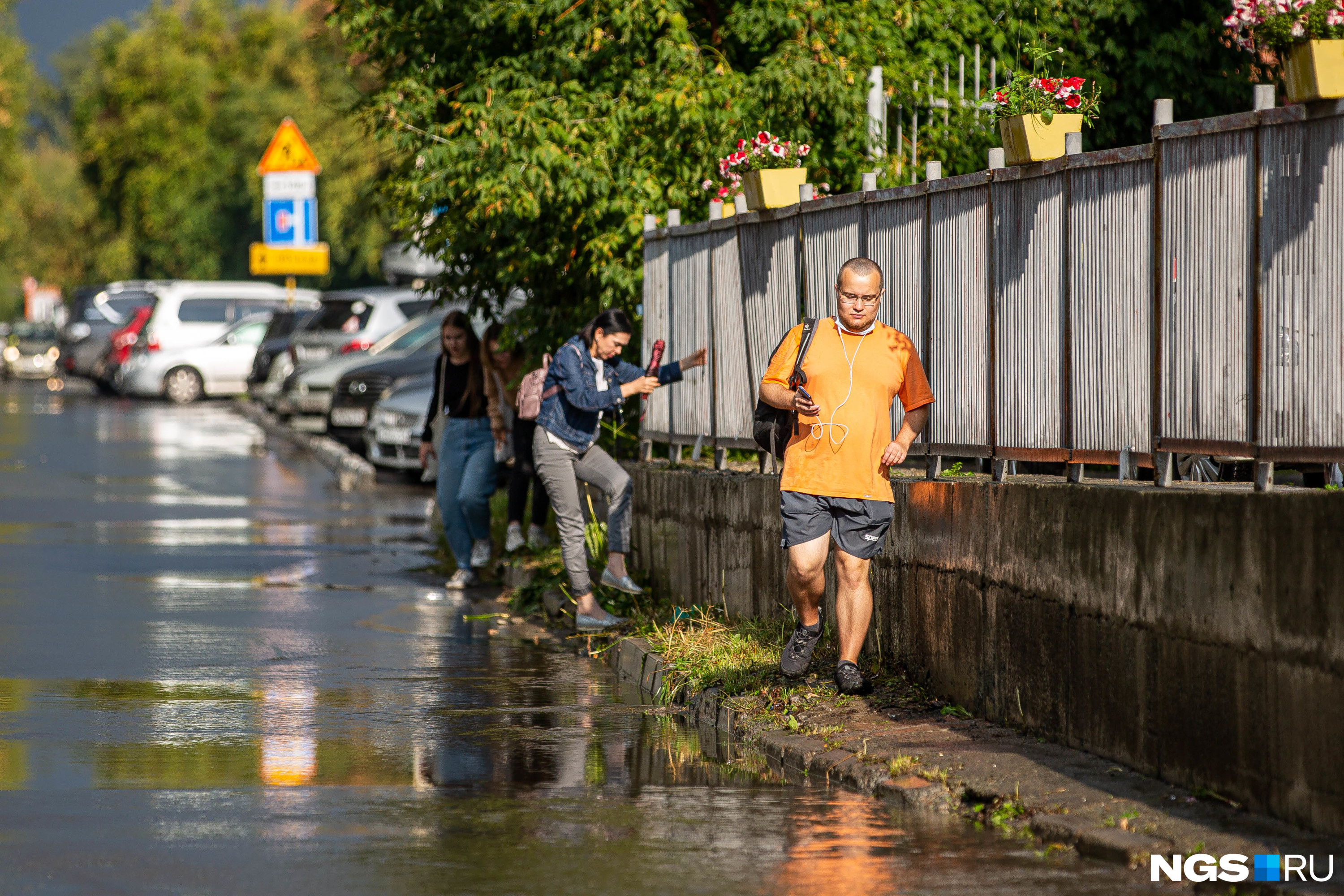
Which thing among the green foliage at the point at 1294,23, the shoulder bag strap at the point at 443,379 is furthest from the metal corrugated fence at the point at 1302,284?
the shoulder bag strap at the point at 443,379

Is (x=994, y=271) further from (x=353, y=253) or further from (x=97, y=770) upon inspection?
(x=353, y=253)

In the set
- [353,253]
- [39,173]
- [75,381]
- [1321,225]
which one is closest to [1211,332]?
[1321,225]

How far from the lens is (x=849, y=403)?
815 cm

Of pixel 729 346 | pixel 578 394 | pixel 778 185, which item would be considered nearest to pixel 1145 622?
pixel 778 185

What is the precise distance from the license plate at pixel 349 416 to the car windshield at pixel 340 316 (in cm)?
554

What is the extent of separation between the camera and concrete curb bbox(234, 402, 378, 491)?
21734 millimetres

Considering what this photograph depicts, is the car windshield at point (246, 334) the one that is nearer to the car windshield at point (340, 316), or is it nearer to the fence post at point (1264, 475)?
the car windshield at point (340, 316)

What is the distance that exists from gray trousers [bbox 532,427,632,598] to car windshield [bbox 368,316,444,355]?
1252 cm

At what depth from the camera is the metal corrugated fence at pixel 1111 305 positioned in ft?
23.8

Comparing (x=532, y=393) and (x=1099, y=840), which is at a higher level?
(x=532, y=393)

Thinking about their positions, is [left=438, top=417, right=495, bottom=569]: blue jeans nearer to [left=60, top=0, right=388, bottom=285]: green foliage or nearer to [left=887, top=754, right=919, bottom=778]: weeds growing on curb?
[left=887, top=754, right=919, bottom=778]: weeds growing on curb

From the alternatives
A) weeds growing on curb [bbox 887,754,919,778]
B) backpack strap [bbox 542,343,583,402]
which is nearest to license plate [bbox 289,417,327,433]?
backpack strap [bbox 542,343,583,402]

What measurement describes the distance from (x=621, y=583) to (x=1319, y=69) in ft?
20.7

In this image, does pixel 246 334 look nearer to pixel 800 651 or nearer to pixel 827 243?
pixel 827 243
